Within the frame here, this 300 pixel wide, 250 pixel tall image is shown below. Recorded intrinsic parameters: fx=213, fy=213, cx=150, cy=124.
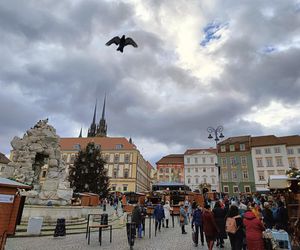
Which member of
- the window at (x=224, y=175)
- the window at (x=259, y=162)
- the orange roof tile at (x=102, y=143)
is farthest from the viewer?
the orange roof tile at (x=102, y=143)

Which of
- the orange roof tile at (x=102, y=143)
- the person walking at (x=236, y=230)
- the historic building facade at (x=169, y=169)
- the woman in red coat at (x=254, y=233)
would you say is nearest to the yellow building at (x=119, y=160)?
the orange roof tile at (x=102, y=143)

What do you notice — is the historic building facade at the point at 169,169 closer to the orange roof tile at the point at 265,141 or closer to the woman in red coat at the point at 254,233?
the orange roof tile at the point at 265,141

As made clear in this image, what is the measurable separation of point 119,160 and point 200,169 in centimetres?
2480

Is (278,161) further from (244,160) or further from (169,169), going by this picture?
(169,169)

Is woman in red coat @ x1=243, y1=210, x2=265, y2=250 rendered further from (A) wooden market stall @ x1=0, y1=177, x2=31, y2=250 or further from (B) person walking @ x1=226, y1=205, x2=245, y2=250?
(A) wooden market stall @ x1=0, y1=177, x2=31, y2=250

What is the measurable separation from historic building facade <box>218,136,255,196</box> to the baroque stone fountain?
47898mm

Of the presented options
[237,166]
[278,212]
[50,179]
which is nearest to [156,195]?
[50,179]

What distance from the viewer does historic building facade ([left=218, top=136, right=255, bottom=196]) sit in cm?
5338

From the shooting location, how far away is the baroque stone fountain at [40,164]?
15305mm

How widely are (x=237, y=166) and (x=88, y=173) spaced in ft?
124

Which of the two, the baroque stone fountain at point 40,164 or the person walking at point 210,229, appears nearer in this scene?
the person walking at point 210,229

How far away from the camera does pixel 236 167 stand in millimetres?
55250

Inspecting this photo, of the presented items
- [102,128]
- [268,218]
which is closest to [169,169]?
[102,128]

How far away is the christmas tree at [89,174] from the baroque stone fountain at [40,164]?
21.7 metres
